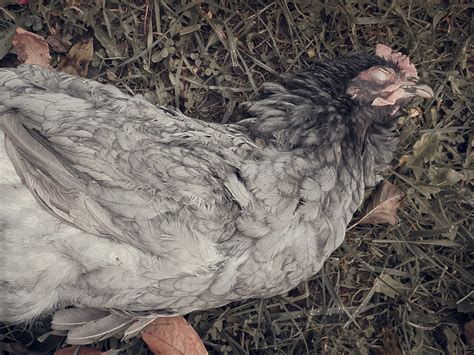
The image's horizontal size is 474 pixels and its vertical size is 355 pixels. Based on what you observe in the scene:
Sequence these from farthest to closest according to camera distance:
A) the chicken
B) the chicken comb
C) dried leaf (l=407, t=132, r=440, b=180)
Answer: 1. dried leaf (l=407, t=132, r=440, b=180)
2. the chicken comb
3. the chicken

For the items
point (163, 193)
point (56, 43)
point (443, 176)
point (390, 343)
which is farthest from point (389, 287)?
point (56, 43)

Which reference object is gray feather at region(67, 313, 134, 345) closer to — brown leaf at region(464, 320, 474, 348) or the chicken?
the chicken

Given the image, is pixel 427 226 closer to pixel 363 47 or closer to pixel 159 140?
pixel 363 47

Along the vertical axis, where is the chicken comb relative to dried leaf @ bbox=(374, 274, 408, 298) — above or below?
above

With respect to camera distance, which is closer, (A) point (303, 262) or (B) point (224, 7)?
(A) point (303, 262)

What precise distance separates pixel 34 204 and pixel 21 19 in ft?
3.99

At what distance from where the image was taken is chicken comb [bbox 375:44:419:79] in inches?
94.3

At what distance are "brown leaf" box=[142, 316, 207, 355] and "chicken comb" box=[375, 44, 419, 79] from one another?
157 centimetres

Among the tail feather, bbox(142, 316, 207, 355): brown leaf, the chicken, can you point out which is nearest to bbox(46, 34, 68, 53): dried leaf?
the chicken

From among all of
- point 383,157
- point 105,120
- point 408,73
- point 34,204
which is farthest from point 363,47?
point 34,204

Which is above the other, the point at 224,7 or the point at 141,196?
the point at 224,7

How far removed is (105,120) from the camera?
203 cm

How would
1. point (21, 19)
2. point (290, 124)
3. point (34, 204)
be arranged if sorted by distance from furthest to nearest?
point (21, 19) → point (290, 124) → point (34, 204)

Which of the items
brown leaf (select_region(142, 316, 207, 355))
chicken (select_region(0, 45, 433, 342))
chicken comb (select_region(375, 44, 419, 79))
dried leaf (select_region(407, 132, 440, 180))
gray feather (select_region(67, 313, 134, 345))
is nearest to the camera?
chicken (select_region(0, 45, 433, 342))
